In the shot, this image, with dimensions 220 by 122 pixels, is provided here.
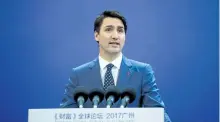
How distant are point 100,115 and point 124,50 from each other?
1364mm

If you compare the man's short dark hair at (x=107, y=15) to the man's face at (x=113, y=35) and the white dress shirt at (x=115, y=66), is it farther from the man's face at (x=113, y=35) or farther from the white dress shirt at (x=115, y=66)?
the white dress shirt at (x=115, y=66)

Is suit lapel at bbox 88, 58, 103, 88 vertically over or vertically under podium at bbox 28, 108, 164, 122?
over

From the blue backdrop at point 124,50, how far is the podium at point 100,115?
1.27m

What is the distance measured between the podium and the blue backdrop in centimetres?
127

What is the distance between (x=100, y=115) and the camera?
144 centimetres

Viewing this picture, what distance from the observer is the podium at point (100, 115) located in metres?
1.42

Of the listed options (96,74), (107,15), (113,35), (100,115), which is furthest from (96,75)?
(100,115)

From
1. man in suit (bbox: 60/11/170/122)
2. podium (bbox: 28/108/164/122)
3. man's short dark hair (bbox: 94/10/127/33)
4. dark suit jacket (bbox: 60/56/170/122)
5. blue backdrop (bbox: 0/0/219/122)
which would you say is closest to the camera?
podium (bbox: 28/108/164/122)

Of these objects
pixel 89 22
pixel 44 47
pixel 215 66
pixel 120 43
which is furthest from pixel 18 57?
pixel 215 66

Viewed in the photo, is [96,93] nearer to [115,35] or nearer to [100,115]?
[100,115]

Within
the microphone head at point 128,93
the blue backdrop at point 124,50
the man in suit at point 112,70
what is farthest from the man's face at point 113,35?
the microphone head at point 128,93

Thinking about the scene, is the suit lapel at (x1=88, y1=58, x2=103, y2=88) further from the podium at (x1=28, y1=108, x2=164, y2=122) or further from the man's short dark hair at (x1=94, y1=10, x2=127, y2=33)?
the podium at (x1=28, y1=108, x2=164, y2=122)

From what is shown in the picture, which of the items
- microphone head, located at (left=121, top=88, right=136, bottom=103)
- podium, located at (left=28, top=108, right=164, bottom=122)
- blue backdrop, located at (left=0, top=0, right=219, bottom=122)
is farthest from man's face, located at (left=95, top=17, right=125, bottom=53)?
podium, located at (left=28, top=108, right=164, bottom=122)

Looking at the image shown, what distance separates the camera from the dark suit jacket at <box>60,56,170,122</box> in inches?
85.5
